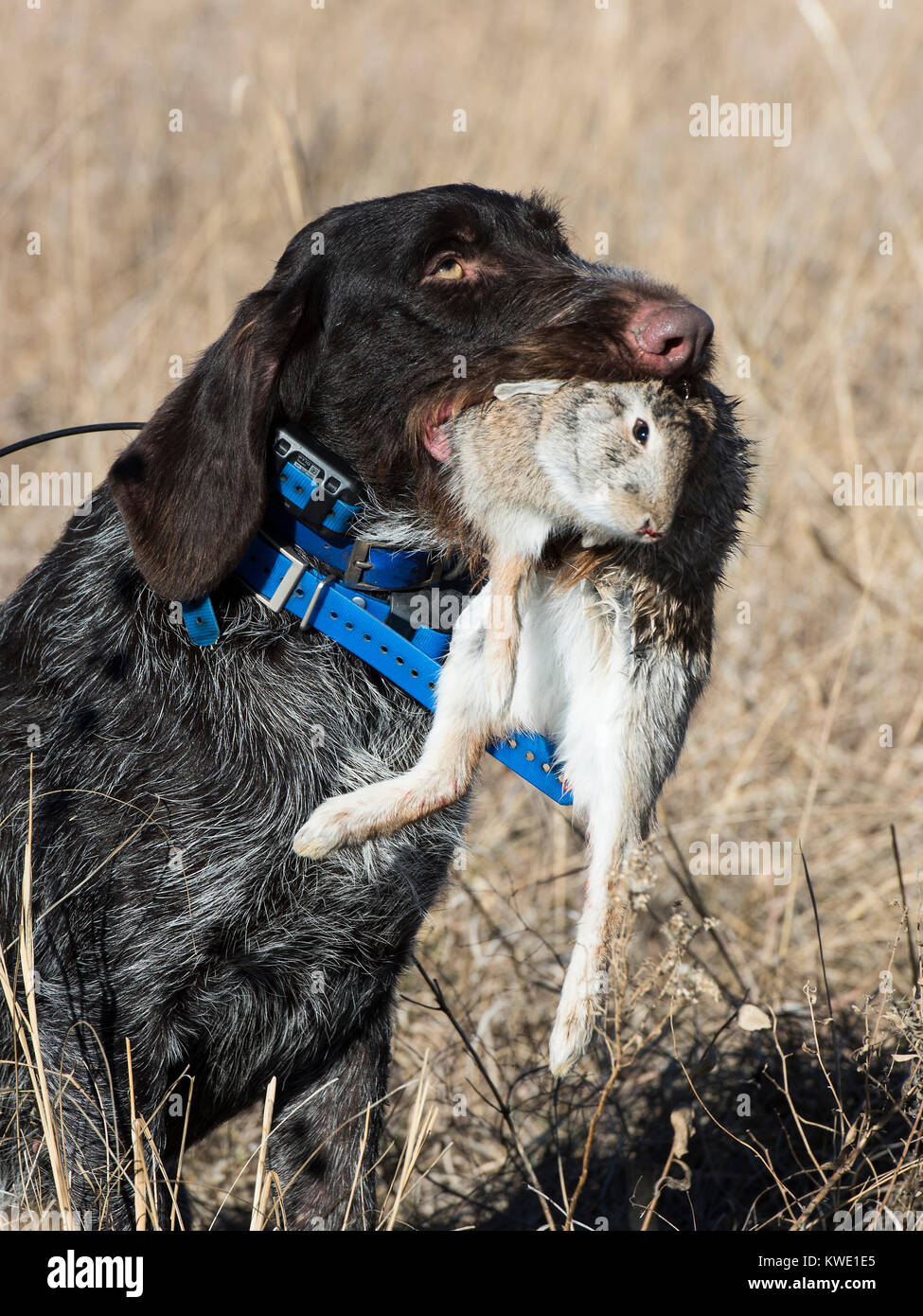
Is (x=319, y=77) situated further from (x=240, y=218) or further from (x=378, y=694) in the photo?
(x=378, y=694)

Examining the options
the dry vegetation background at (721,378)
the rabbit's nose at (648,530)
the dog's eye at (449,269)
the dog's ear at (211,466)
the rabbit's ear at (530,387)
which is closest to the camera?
the rabbit's nose at (648,530)

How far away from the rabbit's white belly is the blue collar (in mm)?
163

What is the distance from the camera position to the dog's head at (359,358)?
7.81ft

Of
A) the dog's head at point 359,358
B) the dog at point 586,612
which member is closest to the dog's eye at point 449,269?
the dog's head at point 359,358

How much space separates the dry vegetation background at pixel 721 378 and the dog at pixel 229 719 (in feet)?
1.72

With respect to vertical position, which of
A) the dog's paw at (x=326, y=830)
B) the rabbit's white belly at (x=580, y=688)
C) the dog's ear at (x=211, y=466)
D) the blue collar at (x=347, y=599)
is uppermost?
the dog's ear at (x=211, y=466)

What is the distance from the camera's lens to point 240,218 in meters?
6.94

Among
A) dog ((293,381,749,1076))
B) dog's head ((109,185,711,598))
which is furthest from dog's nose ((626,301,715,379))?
dog's head ((109,185,711,598))

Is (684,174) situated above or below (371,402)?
above

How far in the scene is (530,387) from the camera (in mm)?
2133

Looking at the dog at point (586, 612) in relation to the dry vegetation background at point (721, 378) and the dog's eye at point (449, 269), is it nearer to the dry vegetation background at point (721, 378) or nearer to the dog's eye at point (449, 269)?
the dry vegetation background at point (721, 378)

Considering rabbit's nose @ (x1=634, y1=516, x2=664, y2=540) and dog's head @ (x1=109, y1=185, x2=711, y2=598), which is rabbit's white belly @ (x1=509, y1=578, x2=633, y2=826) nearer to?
rabbit's nose @ (x1=634, y1=516, x2=664, y2=540)

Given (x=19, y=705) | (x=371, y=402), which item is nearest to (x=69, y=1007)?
(x=19, y=705)

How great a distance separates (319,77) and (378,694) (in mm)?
6313
